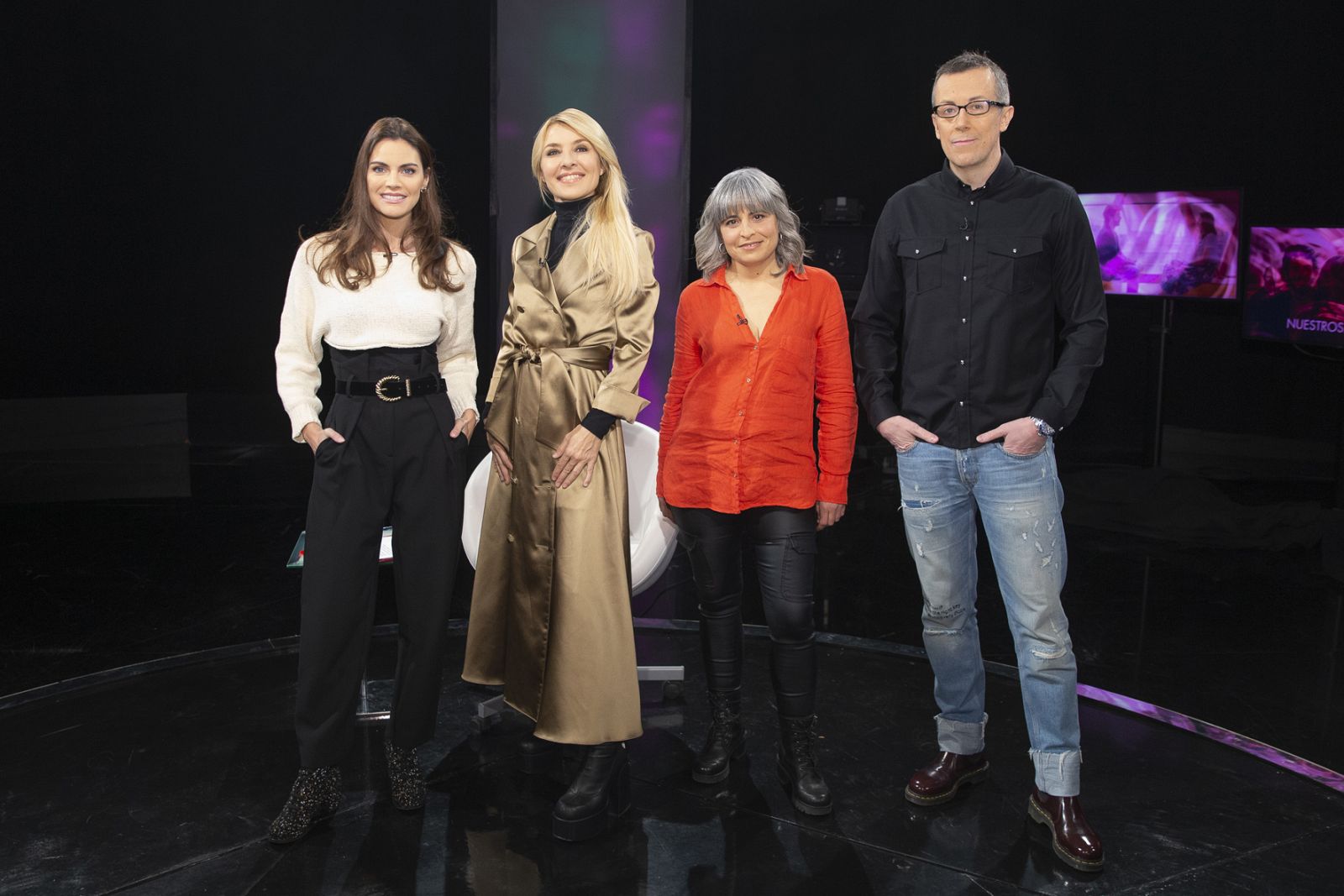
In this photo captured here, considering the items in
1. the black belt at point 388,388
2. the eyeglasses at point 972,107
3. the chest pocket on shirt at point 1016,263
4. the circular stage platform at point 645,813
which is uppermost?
the eyeglasses at point 972,107

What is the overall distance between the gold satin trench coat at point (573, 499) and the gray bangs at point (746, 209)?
0.47 feet

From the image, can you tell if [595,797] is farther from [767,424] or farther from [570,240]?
[570,240]

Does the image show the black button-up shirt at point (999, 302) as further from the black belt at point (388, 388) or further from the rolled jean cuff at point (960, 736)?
the black belt at point (388, 388)

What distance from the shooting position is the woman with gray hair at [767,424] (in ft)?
9.16

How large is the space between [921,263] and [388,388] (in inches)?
49.2

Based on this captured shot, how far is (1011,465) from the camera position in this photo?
2643 mm

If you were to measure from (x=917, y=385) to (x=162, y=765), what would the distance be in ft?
6.99

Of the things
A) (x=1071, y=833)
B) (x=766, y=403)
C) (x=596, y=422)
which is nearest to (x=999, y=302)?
(x=766, y=403)

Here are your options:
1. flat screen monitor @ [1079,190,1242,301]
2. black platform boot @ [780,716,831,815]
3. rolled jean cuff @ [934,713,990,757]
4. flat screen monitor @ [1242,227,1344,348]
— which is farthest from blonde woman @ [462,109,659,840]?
flat screen monitor @ [1242,227,1344,348]

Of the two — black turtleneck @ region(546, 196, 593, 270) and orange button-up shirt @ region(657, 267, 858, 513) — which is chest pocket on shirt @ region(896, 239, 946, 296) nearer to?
orange button-up shirt @ region(657, 267, 858, 513)

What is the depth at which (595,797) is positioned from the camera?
278 cm

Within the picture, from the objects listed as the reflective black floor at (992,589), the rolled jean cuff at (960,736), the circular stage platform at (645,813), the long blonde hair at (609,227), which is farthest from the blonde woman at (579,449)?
the reflective black floor at (992,589)

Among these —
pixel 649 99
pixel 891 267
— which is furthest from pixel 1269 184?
pixel 891 267

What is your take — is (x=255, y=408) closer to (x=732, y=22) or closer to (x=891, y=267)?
(x=732, y=22)
